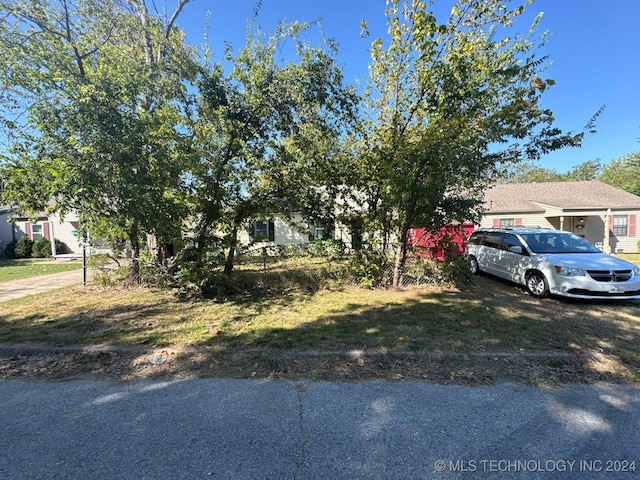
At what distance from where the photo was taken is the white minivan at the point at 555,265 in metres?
6.06

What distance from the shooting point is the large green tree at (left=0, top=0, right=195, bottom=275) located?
5.01 meters

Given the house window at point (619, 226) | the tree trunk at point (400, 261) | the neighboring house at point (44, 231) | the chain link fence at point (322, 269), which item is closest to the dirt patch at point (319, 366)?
the chain link fence at point (322, 269)

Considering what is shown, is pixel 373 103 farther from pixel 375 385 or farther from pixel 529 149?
pixel 375 385

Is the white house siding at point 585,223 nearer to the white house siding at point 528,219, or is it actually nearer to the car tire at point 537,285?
the white house siding at point 528,219

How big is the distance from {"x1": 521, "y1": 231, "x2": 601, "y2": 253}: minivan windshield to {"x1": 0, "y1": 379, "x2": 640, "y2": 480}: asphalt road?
499cm

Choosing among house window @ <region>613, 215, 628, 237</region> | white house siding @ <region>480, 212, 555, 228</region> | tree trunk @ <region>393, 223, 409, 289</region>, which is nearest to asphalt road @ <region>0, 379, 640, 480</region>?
tree trunk @ <region>393, 223, 409, 289</region>

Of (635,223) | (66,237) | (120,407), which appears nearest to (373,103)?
(120,407)

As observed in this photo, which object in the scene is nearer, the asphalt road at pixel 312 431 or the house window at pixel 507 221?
the asphalt road at pixel 312 431

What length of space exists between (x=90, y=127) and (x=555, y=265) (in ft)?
29.5

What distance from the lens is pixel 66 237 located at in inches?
737

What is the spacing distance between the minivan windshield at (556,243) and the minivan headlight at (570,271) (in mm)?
953

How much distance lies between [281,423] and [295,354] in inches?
51.0

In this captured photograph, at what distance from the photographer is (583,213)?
16.5m

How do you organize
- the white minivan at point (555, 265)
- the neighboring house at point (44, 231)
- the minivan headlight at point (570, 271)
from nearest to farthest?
the white minivan at point (555, 265) → the minivan headlight at point (570, 271) → the neighboring house at point (44, 231)
